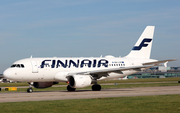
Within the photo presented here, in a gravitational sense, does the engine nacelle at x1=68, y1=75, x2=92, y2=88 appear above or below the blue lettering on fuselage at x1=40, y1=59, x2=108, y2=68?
below

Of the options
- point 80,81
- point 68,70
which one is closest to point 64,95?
point 80,81

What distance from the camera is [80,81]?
118ft

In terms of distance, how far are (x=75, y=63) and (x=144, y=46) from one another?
13.3 meters

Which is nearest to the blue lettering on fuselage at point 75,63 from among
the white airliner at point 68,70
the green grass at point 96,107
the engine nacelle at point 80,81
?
the white airliner at point 68,70

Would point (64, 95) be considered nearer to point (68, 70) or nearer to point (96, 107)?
point (68, 70)

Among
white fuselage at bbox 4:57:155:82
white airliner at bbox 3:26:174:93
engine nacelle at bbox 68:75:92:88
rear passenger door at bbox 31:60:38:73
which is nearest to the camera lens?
engine nacelle at bbox 68:75:92:88

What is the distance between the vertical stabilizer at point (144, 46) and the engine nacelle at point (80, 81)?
12.6 m

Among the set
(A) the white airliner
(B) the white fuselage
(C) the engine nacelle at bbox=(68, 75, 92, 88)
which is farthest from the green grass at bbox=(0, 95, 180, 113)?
(B) the white fuselage

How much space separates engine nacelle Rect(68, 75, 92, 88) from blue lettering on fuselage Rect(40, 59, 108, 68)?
284cm

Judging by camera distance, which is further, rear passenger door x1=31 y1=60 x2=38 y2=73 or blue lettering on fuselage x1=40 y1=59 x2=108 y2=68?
blue lettering on fuselage x1=40 y1=59 x2=108 y2=68

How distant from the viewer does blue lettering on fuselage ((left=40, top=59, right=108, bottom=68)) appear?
38566mm

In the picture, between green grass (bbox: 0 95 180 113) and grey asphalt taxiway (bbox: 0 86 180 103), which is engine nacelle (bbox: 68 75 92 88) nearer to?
grey asphalt taxiway (bbox: 0 86 180 103)

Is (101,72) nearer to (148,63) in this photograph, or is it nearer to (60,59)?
(60,59)

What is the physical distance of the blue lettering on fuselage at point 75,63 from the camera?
3857 cm
